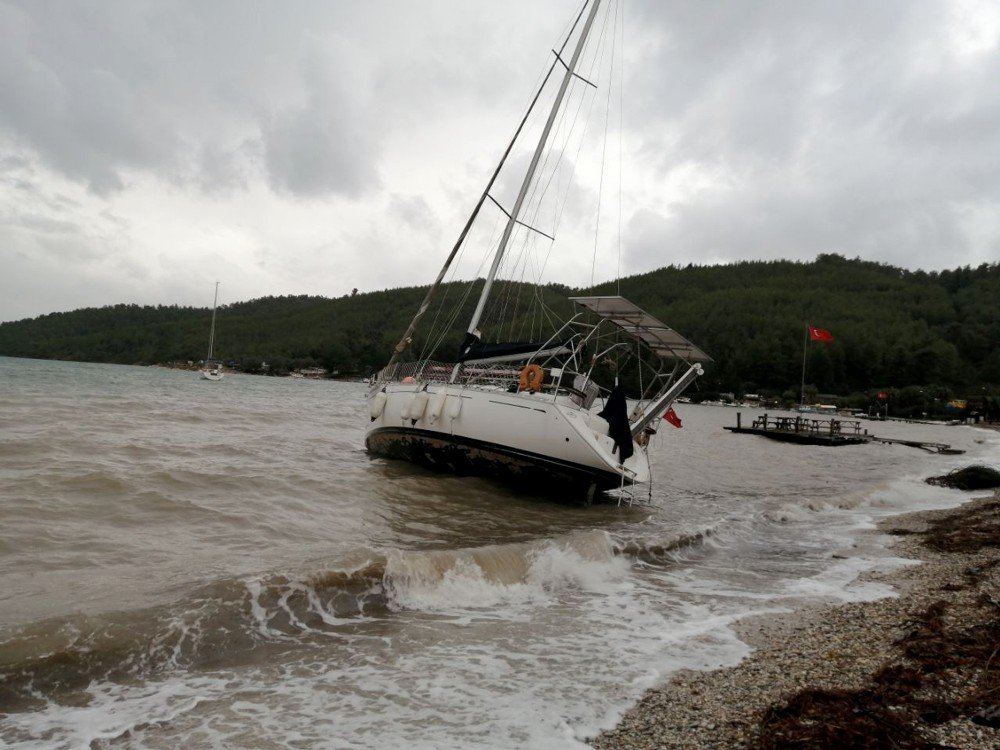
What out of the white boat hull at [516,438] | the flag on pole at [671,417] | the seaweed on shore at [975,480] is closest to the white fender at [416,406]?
the white boat hull at [516,438]

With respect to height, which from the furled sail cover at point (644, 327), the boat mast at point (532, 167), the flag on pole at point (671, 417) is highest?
the boat mast at point (532, 167)

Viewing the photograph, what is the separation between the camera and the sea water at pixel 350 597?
4480mm

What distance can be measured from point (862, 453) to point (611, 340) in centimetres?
2952

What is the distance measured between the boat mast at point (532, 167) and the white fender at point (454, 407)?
2.77 meters

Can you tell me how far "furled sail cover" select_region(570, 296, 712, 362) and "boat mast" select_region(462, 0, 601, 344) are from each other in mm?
2928

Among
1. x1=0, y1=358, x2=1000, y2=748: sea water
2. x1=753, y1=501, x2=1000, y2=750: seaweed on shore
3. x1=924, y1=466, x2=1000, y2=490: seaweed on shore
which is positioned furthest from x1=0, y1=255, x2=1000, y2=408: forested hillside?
x1=753, y1=501, x2=1000, y2=750: seaweed on shore

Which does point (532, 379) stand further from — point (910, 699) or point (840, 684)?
point (910, 699)

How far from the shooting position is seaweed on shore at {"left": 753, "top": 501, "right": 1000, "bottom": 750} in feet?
12.3

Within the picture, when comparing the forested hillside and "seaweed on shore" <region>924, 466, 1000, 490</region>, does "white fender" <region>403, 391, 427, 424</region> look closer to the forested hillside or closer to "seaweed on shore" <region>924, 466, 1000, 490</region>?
"seaweed on shore" <region>924, 466, 1000, 490</region>

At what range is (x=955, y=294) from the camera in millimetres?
183875

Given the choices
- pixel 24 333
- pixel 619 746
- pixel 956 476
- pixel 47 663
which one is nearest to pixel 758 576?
pixel 619 746

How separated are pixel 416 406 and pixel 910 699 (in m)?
11.4

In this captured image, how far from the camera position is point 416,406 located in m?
14.7

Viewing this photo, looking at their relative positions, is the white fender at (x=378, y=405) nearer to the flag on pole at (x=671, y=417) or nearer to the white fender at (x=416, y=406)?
the white fender at (x=416, y=406)
